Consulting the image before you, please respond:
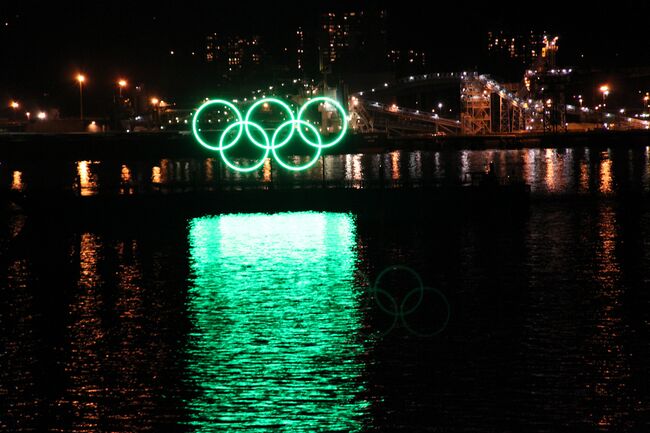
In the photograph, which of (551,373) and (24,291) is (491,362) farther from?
(24,291)

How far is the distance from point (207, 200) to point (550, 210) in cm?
1464

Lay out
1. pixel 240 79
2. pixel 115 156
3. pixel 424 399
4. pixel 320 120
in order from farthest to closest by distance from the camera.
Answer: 1. pixel 240 79
2. pixel 320 120
3. pixel 115 156
4. pixel 424 399

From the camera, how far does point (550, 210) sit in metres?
40.7

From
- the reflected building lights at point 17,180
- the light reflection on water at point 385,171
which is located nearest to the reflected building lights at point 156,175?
the light reflection on water at point 385,171

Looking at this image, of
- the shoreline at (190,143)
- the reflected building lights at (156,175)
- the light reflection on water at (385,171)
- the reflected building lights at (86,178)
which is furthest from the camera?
the shoreline at (190,143)

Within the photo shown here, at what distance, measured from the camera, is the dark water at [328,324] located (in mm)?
14898

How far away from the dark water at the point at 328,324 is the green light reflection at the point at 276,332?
5 cm

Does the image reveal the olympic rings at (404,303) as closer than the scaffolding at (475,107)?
Yes

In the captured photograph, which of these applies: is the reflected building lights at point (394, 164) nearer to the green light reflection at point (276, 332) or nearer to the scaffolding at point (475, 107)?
the scaffolding at point (475, 107)

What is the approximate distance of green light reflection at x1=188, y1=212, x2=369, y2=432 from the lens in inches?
585

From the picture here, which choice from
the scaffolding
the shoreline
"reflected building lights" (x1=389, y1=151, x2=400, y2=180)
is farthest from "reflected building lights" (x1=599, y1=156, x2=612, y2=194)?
the scaffolding

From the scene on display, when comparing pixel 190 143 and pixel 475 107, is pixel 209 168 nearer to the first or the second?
pixel 190 143

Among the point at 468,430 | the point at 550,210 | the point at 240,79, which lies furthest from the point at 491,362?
the point at 240,79

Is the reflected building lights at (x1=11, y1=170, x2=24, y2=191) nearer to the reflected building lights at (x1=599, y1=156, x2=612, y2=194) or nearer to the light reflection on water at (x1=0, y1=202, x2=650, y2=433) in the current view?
the light reflection on water at (x1=0, y1=202, x2=650, y2=433)
